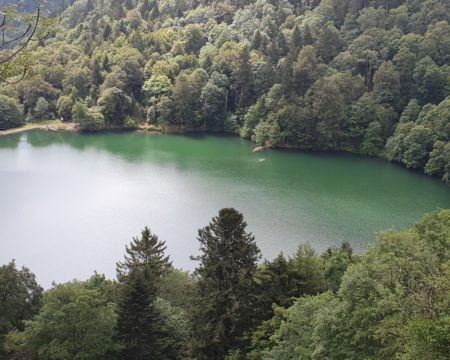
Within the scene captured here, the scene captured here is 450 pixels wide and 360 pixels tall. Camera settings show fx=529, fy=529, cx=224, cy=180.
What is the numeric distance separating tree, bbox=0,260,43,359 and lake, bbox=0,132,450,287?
867cm

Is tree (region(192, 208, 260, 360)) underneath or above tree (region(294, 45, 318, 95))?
underneath

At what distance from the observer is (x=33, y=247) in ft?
97.3

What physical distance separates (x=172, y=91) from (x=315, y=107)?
17909 millimetres

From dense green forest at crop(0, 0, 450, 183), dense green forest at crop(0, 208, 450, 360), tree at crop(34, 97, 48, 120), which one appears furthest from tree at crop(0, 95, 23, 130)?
dense green forest at crop(0, 208, 450, 360)

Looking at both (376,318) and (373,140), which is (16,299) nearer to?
(376,318)

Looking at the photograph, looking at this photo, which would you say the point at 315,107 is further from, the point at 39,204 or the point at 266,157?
→ the point at 39,204

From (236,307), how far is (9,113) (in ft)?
174

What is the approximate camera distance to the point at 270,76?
5884cm

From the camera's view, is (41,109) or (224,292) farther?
(41,109)

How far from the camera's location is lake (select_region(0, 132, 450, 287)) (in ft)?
98.5

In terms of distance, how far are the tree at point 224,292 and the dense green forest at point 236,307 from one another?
0.03 m

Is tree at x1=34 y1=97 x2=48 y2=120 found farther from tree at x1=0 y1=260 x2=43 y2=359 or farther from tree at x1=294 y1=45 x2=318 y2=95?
tree at x1=0 y1=260 x2=43 y2=359

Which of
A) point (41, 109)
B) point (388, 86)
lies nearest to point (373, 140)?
point (388, 86)

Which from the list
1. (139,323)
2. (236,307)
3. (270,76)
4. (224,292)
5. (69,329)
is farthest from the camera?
(270,76)
